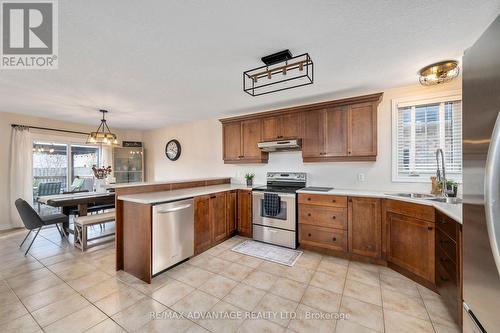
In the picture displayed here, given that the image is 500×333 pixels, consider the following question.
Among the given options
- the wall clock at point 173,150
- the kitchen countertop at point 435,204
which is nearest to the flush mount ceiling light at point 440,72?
the kitchen countertop at point 435,204

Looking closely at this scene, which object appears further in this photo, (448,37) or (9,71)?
(9,71)

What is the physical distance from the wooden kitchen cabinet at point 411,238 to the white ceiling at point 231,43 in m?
1.65

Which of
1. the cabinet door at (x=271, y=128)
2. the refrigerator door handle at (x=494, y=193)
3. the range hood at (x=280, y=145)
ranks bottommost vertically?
the refrigerator door handle at (x=494, y=193)

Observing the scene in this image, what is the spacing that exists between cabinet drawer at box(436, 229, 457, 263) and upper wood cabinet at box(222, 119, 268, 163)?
268cm

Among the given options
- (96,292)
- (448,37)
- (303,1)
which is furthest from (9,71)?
(448,37)

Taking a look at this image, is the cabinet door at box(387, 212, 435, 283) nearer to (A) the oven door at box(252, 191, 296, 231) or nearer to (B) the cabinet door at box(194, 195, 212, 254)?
(A) the oven door at box(252, 191, 296, 231)

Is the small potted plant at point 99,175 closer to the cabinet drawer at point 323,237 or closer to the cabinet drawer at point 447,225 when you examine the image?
the cabinet drawer at point 323,237

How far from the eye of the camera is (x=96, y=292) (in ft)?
6.95

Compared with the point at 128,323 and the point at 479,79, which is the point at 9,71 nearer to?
the point at 128,323

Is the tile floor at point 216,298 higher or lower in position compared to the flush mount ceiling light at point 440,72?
lower

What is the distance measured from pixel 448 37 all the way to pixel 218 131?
389 cm

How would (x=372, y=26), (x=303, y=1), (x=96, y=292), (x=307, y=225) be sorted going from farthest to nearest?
(x=307, y=225) → (x=96, y=292) → (x=372, y=26) → (x=303, y=1)

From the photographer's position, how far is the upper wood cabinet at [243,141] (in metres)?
3.92

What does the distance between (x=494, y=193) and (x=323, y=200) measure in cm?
232
